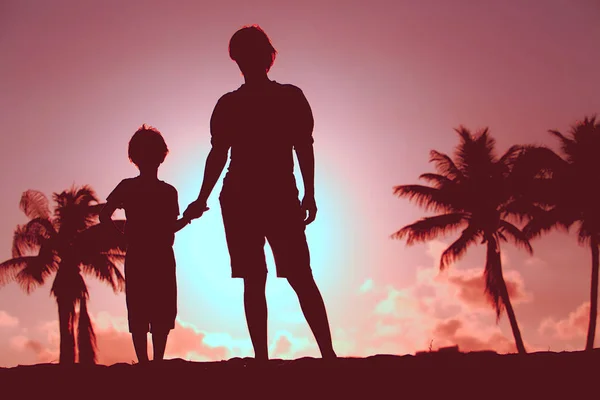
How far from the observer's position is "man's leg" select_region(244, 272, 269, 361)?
441 cm

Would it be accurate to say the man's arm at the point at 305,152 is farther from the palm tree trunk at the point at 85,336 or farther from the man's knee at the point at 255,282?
the palm tree trunk at the point at 85,336

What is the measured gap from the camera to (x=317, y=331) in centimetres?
441

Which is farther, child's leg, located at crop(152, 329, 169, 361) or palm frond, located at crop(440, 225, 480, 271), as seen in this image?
palm frond, located at crop(440, 225, 480, 271)

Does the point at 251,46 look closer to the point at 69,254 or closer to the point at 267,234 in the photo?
the point at 267,234

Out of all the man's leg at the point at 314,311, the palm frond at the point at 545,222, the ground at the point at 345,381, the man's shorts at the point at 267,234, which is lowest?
the ground at the point at 345,381

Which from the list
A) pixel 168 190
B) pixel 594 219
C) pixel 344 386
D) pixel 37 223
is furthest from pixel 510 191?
pixel 344 386

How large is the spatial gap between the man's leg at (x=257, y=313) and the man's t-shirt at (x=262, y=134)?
597mm

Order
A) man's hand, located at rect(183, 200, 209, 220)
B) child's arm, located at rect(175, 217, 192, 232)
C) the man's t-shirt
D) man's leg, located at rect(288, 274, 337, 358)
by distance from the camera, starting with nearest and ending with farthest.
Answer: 1. man's leg, located at rect(288, 274, 337, 358)
2. the man's t-shirt
3. man's hand, located at rect(183, 200, 209, 220)
4. child's arm, located at rect(175, 217, 192, 232)

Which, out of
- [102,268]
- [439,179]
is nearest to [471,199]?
[439,179]

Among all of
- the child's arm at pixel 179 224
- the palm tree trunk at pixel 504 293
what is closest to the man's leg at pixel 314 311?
the child's arm at pixel 179 224

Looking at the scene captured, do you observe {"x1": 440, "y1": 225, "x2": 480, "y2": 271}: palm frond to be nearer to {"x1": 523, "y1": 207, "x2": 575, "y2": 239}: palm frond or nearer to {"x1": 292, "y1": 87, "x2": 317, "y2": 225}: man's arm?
{"x1": 523, "y1": 207, "x2": 575, "y2": 239}: palm frond

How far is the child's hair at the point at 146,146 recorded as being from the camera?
5.85 meters

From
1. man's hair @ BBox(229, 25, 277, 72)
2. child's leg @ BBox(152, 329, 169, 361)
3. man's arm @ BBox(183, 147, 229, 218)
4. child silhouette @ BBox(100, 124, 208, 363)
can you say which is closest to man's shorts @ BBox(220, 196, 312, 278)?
man's arm @ BBox(183, 147, 229, 218)

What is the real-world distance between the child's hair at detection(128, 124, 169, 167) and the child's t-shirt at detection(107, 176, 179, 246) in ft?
0.59
